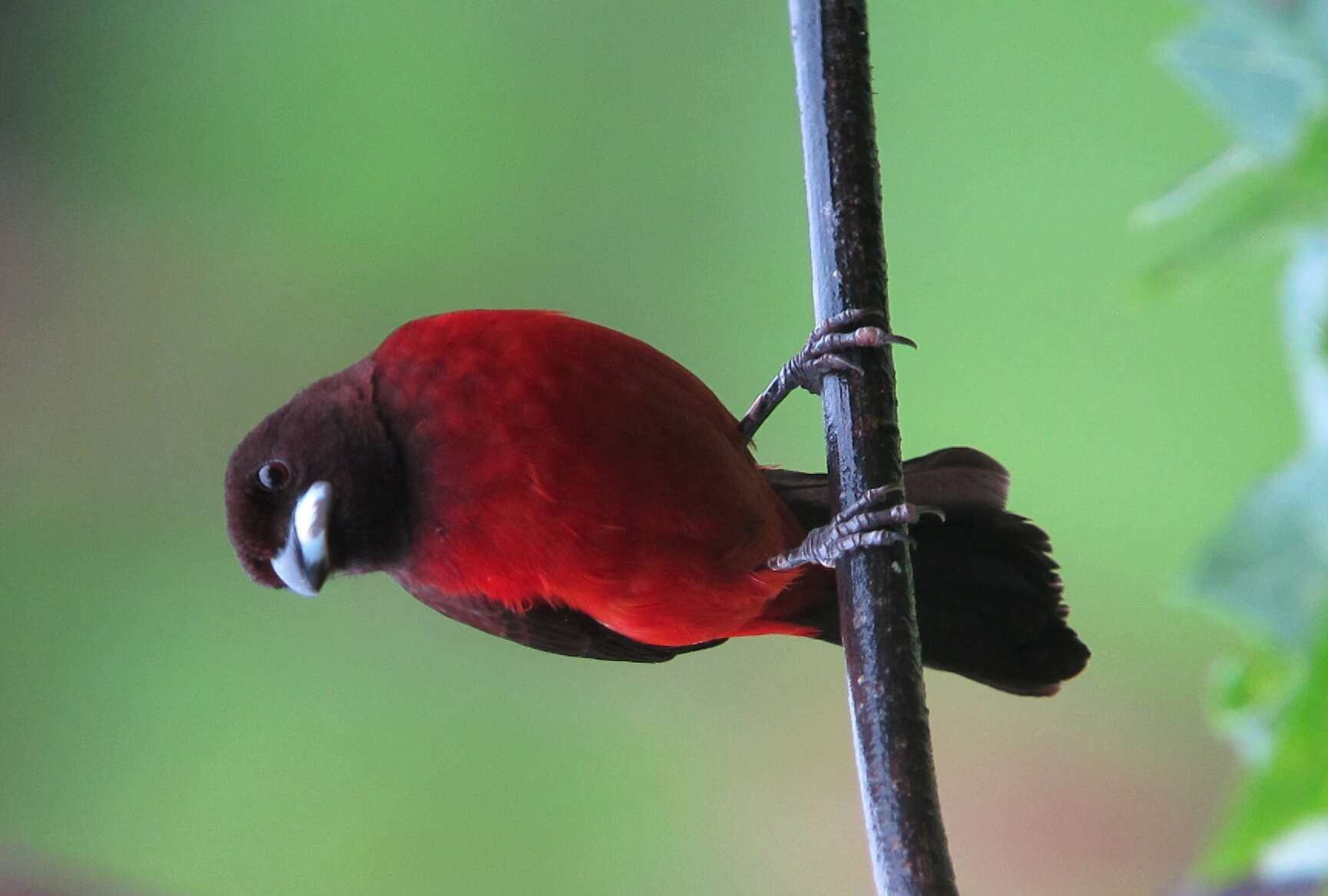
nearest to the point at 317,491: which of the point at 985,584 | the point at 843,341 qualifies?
the point at 843,341

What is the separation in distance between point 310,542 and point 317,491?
0.20 feet

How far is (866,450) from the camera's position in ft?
3.78

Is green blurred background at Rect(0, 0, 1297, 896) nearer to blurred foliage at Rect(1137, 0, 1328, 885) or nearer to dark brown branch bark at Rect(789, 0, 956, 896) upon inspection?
dark brown branch bark at Rect(789, 0, 956, 896)

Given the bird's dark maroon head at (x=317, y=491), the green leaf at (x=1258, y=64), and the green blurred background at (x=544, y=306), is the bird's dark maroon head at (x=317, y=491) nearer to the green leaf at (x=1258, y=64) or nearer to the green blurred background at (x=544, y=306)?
the green leaf at (x=1258, y=64)

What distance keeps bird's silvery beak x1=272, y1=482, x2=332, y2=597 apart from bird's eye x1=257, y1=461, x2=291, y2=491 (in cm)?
5

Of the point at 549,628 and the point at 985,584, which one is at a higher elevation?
the point at 985,584

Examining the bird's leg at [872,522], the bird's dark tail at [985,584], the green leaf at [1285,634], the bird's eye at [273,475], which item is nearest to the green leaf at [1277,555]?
the green leaf at [1285,634]

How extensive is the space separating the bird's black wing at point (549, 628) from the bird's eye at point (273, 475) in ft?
0.75

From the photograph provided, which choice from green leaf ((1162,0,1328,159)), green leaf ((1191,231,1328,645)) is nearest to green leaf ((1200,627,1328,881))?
green leaf ((1191,231,1328,645))

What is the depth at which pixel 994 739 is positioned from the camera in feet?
10.2

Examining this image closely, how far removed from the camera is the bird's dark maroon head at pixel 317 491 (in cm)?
146

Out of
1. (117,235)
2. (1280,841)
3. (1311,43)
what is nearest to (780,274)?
(117,235)

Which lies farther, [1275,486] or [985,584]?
[985,584]

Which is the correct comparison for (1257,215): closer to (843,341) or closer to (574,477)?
(843,341)
